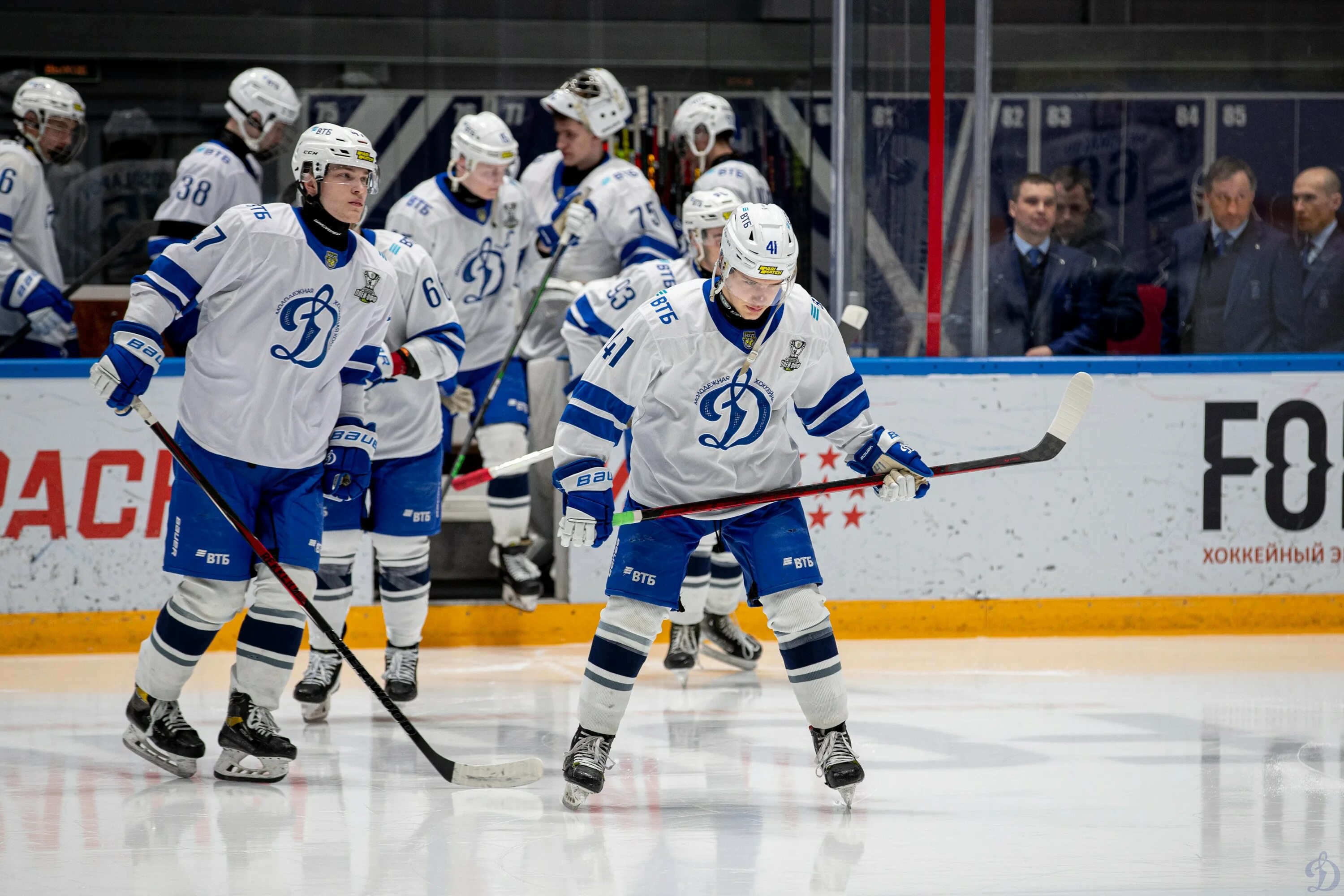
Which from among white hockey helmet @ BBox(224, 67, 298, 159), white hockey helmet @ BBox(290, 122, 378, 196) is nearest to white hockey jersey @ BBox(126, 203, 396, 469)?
white hockey helmet @ BBox(290, 122, 378, 196)

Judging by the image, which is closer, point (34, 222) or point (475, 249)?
point (475, 249)

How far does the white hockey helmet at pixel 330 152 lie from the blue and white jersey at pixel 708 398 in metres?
0.67

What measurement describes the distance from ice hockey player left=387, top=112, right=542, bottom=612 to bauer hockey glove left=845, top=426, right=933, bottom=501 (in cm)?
175

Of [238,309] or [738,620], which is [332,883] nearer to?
[238,309]

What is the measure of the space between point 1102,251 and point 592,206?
6.07 ft

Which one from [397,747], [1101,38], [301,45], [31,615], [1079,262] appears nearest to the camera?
[397,747]

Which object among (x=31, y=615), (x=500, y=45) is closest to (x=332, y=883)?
(x=31, y=615)

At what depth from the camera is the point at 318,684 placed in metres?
3.83

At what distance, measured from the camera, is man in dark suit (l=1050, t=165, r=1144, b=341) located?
5.36 metres

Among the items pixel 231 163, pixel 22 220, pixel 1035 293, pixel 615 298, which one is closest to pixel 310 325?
pixel 615 298

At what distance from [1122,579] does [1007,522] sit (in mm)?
437

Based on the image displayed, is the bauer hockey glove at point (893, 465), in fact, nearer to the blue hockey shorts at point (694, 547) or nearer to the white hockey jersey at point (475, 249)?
the blue hockey shorts at point (694, 547)

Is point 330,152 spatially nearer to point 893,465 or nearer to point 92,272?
point 893,465

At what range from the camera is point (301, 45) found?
707 centimetres
